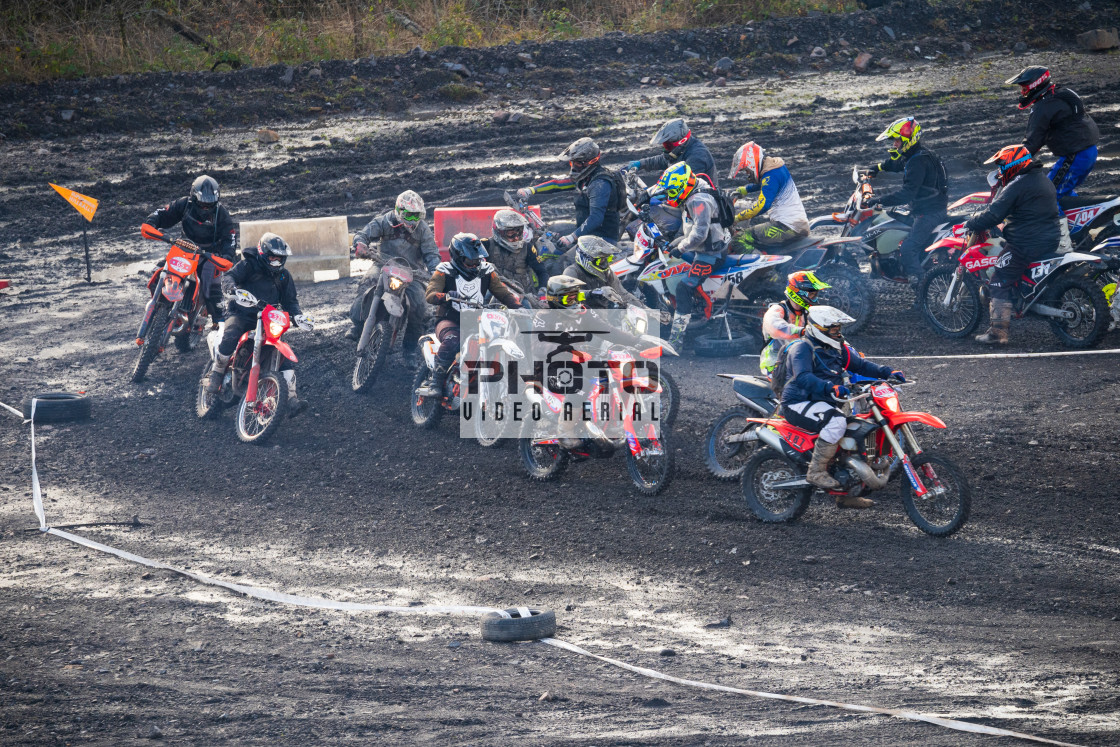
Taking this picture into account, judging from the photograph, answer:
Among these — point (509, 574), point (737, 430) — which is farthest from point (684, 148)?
point (509, 574)

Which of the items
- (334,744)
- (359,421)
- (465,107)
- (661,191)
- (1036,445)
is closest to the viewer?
(334,744)

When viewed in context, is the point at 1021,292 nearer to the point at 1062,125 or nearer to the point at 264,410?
the point at 1062,125

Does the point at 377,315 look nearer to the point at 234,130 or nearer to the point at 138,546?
the point at 138,546

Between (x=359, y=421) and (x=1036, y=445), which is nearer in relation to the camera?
(x=1036, y=445)

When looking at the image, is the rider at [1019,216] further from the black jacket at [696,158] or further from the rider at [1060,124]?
the black jacket at [696,158]

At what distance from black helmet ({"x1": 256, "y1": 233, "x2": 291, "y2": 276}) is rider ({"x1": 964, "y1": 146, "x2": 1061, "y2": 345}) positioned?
718 cm

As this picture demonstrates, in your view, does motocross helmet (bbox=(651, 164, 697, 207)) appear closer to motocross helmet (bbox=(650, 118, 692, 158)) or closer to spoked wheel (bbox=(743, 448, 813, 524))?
motocross helmet (bbox=(650, 118, 692, 158))

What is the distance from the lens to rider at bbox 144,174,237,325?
1109 centimetres

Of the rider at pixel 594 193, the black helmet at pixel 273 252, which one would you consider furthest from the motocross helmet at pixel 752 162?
the black helmet at pixel 273 252

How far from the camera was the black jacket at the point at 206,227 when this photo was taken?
37.1ft

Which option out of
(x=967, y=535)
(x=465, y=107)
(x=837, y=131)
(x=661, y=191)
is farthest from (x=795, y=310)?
(x=465, y=107)

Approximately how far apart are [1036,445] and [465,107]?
14.3m

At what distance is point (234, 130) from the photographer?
18.7 m

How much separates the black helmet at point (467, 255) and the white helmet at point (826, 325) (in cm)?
328
